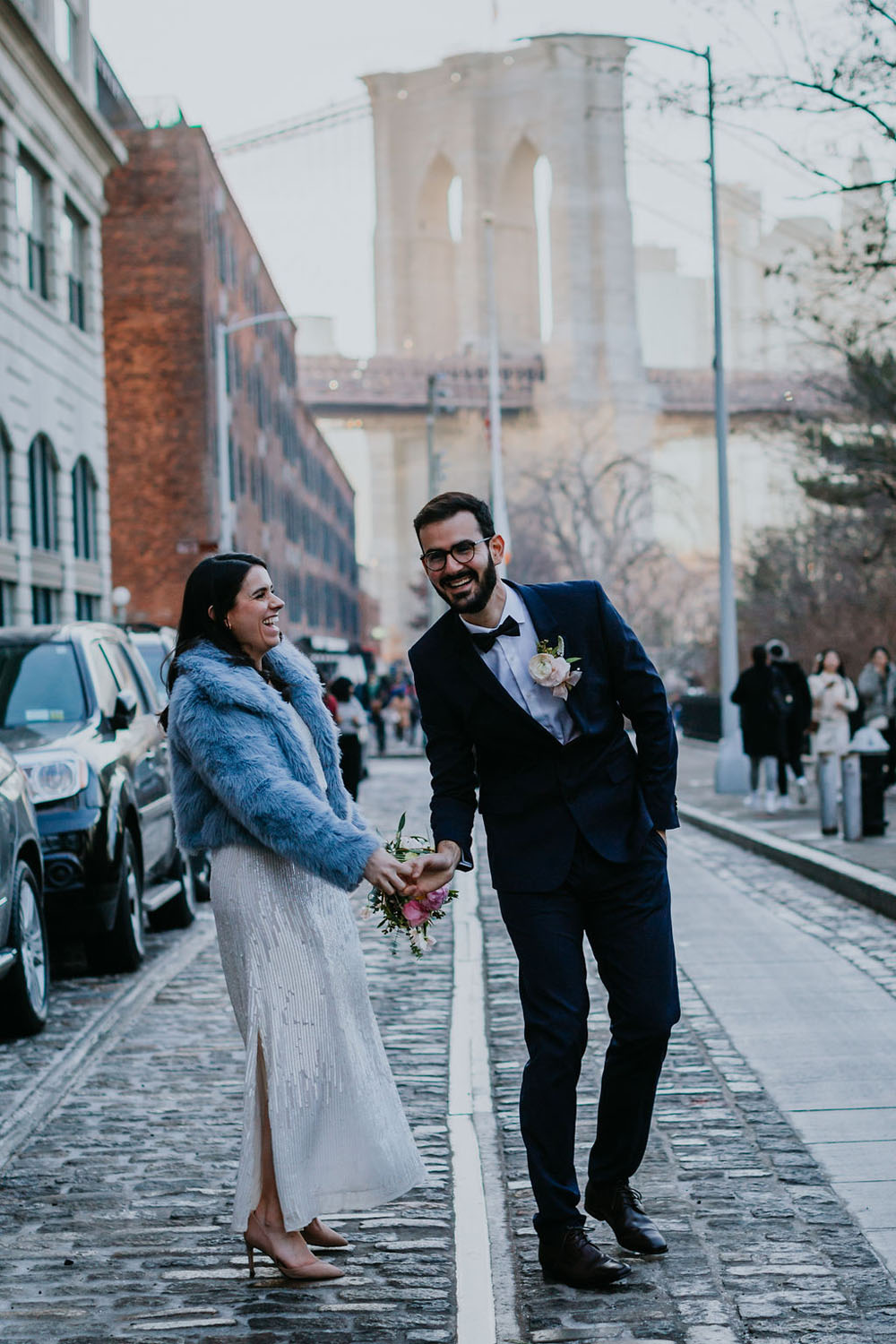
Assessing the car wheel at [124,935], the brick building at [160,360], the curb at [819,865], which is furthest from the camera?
the brick building at [160,360]

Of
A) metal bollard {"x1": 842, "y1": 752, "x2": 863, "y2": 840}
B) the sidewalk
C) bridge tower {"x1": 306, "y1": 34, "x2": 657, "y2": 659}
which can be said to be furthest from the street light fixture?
bridge tower {"x1": 306, "y1": 34, "x2": 657, "y2": 659}

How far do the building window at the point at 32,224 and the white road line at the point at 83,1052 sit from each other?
1950 cm

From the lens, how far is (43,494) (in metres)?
29.6

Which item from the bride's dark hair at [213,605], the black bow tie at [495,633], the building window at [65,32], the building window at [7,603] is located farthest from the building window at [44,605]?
the black bow tie at [495,633]

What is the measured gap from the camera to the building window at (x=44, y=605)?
93.9 feet

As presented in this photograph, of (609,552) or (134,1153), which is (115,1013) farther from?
(609,552)

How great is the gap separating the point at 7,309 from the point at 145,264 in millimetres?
18469

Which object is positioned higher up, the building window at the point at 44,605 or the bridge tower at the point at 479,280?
the bridge tower at the point at 479,280

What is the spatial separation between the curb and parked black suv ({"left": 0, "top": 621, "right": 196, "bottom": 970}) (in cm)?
439

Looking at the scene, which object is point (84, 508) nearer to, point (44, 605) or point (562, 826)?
point (44, 605)

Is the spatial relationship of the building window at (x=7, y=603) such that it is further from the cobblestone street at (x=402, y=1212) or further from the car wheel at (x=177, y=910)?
the cobblestone street at (x=402, y=1212)

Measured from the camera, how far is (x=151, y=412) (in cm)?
4484

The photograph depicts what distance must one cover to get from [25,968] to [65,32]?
1063 inches

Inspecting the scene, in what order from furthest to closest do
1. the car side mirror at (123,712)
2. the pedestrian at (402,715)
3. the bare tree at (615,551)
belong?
1. the bare tree at (615,551)
2. the pedestrian at (402,715)
3. the car side mirror at (123,712)
